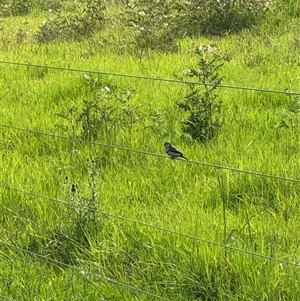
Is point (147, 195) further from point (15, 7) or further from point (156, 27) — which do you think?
point (15, 7)

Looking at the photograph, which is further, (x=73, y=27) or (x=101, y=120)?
(x=73, y=27)

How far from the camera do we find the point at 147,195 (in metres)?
4.04

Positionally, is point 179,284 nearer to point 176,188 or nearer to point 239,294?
point 239,294

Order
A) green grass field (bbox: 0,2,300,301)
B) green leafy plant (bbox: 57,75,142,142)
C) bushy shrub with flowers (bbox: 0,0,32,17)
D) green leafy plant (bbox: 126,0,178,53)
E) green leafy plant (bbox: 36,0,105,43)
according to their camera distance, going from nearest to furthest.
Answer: green grass field (bbox: 0,2,300,301) < green leafy plant (bbox: 57,75,142,142) < green leafy plant (bbox: 126,0,178,53) < green leafy plant (bbox: 36,0,105,43) < bushy shrub with flowers (bbox: 0,0,32,17)

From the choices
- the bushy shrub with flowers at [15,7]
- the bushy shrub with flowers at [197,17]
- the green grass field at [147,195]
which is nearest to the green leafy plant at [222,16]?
the bushy shrub with flowers at [197,17]

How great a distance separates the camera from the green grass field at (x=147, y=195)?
10.2 feet

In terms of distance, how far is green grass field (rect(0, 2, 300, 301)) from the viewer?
3.12m

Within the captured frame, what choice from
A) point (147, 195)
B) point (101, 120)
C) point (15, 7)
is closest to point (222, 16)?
point (101, 120)

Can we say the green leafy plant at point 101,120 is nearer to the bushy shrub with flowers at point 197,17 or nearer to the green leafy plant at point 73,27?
the bushy shrub with flowers at point 197,17

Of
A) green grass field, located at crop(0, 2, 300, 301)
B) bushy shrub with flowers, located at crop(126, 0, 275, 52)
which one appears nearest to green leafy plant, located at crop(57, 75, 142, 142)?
green grass field, located at crop(0, 2, 300, 301)

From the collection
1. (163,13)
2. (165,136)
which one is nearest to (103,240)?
(165,136)

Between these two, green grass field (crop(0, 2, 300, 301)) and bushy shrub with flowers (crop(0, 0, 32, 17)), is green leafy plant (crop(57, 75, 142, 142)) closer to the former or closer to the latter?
green grass field (crop(0, 2, 300, 301))

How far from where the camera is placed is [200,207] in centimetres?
382

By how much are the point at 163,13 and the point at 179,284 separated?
6173mm
